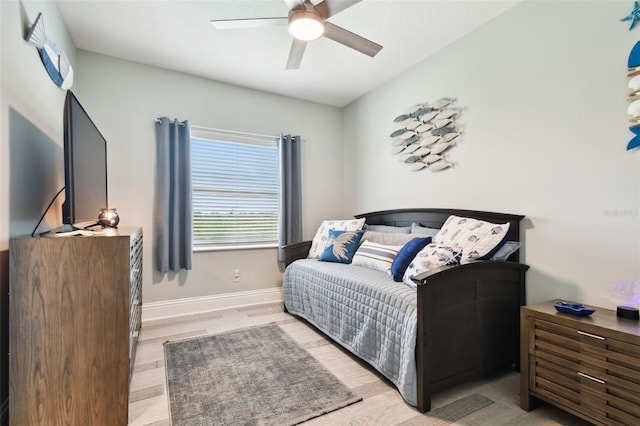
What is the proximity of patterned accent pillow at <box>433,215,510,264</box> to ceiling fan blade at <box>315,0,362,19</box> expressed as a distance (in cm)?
161

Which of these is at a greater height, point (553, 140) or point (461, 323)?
point (553, 140)

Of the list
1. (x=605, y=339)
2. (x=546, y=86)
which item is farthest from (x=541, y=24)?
(x=605, y=339)

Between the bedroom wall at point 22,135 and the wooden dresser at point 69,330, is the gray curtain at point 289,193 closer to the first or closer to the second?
the bedroom wall at point 22,135

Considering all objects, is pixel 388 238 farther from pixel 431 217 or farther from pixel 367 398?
pixel 367 398

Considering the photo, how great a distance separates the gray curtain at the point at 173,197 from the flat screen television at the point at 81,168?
63 cm

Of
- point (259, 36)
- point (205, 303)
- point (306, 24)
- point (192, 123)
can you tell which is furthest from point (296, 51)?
point (205, 303)

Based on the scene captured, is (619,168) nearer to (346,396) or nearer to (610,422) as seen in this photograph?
(610,422)

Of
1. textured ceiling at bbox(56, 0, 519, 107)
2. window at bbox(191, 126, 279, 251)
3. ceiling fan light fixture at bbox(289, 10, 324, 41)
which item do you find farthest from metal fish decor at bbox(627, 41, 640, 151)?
window at bbox(191, 126, 279, 251)

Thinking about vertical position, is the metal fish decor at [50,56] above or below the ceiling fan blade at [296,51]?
below

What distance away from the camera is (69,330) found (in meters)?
1.41

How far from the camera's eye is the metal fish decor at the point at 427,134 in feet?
8.75

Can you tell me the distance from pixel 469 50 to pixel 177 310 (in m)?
3.68

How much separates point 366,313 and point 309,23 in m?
1.90

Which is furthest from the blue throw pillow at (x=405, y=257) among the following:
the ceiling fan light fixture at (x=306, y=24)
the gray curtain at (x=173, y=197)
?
the gray curtain at (x=173, y=197)
